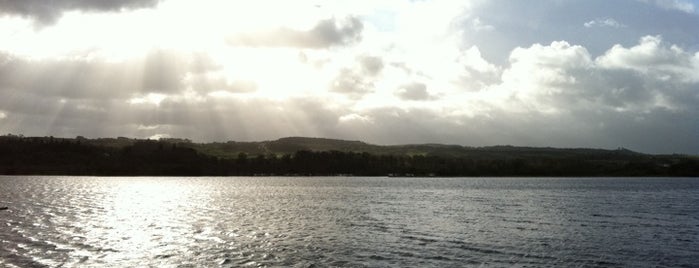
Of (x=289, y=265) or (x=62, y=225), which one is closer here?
(x=289, y=265)

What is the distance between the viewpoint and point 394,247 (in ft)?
188

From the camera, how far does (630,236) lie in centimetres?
6788

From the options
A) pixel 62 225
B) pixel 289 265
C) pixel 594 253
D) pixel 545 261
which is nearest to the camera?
pixel 289 265

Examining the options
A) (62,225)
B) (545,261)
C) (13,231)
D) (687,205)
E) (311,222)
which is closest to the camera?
(545,261)

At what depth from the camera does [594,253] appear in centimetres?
5544

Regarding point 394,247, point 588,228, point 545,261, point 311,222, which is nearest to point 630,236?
point 588,228

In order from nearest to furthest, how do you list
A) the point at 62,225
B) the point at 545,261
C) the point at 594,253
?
1. the point at 545,261
2. the point at 594,253
3. the point at 62,225

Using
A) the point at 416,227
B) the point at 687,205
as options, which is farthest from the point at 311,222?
the point at 687,205

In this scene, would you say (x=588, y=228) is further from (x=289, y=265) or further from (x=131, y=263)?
(x=131, y=263)

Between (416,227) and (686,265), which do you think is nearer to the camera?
(686,265)

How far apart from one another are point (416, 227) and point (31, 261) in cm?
4490

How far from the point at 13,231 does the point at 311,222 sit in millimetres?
37912

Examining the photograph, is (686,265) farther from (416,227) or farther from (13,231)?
(13,231)

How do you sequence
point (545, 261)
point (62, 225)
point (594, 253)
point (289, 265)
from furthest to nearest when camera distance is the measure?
point (62, 225)
point (594, 253)
point (545, 261)
point (289, 265)
